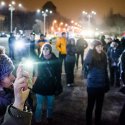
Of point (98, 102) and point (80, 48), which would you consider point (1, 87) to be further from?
point (80, 48)

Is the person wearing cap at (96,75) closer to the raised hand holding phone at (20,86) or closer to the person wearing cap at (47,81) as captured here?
the person wearing cap at (47,81)

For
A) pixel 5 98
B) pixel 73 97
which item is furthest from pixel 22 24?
pixel 5 98

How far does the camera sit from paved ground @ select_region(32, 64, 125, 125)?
794 centimetres

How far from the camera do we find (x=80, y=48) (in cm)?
1838

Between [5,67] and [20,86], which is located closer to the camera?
[20,86]

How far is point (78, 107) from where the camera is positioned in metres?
9.17

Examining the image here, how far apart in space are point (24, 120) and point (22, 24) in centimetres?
9323

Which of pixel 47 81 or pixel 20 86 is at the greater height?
pixel 20 86

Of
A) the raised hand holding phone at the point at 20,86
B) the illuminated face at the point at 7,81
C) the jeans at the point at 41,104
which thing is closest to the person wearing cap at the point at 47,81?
the jeans at the point at 41,104

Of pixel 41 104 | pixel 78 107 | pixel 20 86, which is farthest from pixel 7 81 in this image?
pixel 78 107

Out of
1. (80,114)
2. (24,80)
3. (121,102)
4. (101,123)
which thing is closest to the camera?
(24,80)

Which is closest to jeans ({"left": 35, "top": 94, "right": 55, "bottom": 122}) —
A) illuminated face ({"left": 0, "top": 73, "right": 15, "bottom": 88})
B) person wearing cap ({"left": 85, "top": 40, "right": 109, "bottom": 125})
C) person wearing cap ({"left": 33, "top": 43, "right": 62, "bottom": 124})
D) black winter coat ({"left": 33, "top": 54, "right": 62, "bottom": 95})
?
person wearing cap ({"left": 33, "top": 43, "right": 62, "bottom": 124})

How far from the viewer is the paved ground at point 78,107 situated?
7938mm

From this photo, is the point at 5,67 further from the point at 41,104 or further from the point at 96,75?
the point at 41,104
